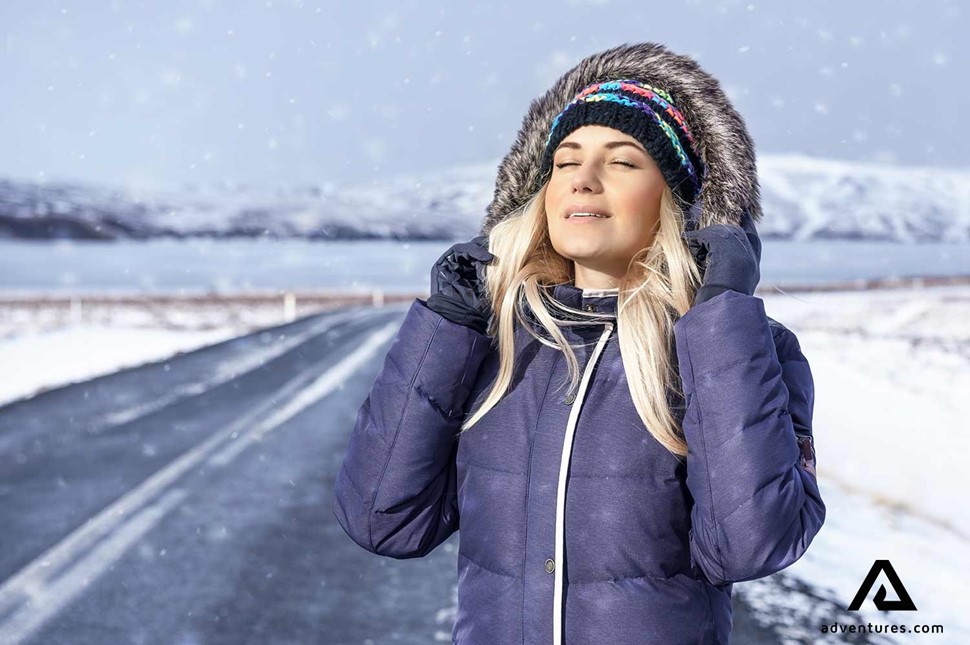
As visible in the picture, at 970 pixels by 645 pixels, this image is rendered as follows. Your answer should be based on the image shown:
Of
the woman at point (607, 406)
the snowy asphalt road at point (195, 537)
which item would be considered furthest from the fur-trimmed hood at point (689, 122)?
the snowy asphalt road at point (195, 537)

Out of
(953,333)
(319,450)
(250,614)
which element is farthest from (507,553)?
(953,333)

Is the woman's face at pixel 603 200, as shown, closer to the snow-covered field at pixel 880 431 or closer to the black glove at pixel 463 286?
the black glove at pixel 463 286

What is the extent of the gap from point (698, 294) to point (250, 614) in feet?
9.52

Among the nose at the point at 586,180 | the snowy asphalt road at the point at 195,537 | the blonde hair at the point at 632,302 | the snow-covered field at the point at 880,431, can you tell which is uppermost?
the nose at the point at 586,180

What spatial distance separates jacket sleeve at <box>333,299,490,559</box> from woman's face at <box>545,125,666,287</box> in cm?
33

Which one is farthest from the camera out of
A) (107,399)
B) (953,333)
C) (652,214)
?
(953,333)

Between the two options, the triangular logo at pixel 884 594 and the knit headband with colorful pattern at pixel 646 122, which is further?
the triangular logo at pixel 884 594

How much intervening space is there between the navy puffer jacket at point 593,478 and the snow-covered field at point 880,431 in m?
0.62

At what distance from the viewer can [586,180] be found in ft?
6.32

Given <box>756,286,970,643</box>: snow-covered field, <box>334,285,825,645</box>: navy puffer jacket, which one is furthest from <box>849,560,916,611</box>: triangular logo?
<box>334,285,825,645</box>: navy puffer jacket

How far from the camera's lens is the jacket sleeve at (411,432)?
1.87m

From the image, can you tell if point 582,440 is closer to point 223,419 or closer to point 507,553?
point 507,553

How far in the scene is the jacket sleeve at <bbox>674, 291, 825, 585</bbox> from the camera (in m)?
1.61

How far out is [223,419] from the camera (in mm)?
8203
